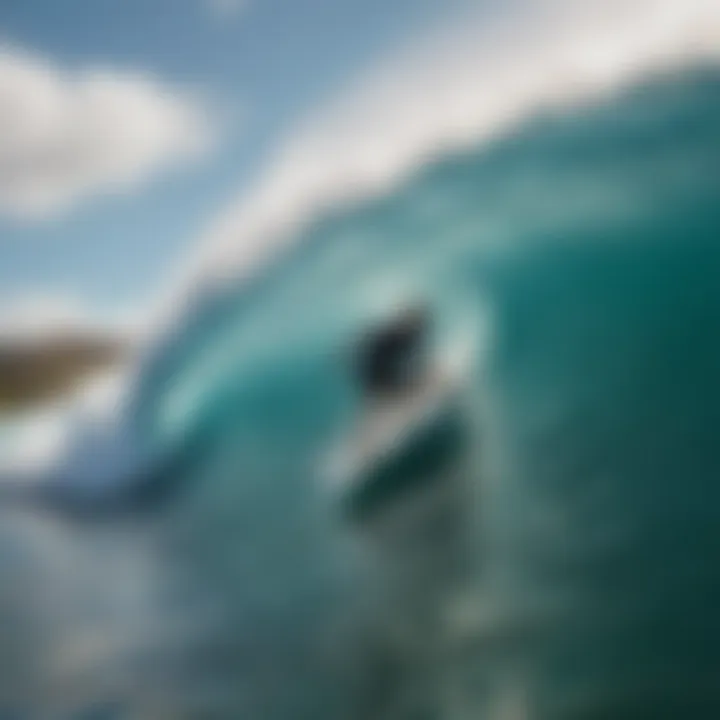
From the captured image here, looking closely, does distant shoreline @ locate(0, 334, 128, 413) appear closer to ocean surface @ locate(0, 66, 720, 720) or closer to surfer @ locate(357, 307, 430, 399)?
ocean surface @ locate(0, 66, 720, 720)

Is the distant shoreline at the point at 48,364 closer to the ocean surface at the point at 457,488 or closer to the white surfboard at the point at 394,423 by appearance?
the ocean surface at the point at 457,488

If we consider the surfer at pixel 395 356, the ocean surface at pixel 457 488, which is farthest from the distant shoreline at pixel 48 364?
the surfer at pixel 395 356

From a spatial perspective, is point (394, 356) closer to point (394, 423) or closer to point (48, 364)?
point (394, 423)

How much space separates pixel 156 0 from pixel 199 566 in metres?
0.59

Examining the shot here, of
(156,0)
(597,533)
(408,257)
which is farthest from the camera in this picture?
(156,0)

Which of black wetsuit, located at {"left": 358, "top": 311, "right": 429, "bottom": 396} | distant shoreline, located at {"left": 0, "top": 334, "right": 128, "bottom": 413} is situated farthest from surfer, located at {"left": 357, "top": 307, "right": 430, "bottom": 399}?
distant shoreline, located at {"left": 0, "top": 334, "right": 128, "bottom": 413}

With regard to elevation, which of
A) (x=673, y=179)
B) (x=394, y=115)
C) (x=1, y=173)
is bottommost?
(x=673, y=179)

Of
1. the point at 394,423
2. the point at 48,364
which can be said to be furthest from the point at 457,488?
the point at 48,364

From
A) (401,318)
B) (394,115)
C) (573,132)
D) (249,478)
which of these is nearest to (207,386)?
(249,478)

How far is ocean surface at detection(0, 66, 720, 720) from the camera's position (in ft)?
3.22

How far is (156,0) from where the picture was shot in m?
1.26

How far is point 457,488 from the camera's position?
106 centimetres

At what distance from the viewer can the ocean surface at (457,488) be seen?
98cm

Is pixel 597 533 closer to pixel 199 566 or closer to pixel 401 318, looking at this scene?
pixel 401 318
